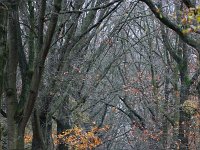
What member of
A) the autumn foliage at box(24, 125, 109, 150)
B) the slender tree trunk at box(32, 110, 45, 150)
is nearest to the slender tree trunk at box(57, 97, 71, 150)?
the autumn foliage at box(24, 125, 109, 150)

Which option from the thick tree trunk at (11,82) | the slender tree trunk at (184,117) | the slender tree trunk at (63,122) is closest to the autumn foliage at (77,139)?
the slender tree trunk at (63,122)

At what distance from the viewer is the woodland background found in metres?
9.25

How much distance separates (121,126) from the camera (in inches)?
1367

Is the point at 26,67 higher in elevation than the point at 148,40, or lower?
lower

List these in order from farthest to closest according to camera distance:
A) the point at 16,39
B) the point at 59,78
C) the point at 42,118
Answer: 1. the point at 42,118
2. the point at 59,78
3. the point at 16,39

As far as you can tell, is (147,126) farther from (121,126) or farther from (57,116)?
(121,126)

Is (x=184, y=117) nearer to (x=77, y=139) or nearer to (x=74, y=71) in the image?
(x=77, y=139)

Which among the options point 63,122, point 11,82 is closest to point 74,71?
point 63,122

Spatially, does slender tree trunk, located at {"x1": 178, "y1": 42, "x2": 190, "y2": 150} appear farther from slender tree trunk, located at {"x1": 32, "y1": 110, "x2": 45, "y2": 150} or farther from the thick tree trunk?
the thick tree trunk

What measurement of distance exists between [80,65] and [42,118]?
243 centimetres

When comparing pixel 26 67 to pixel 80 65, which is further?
pixel 80 65

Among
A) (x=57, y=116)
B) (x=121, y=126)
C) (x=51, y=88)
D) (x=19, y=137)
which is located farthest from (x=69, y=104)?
(x=121, y=126)

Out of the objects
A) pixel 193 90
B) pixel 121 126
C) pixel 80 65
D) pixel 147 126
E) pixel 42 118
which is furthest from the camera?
pixel 121 126

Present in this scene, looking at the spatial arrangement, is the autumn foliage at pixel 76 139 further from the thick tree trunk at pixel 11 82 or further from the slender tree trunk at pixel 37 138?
the thick tree trunk at pixel 11 82
